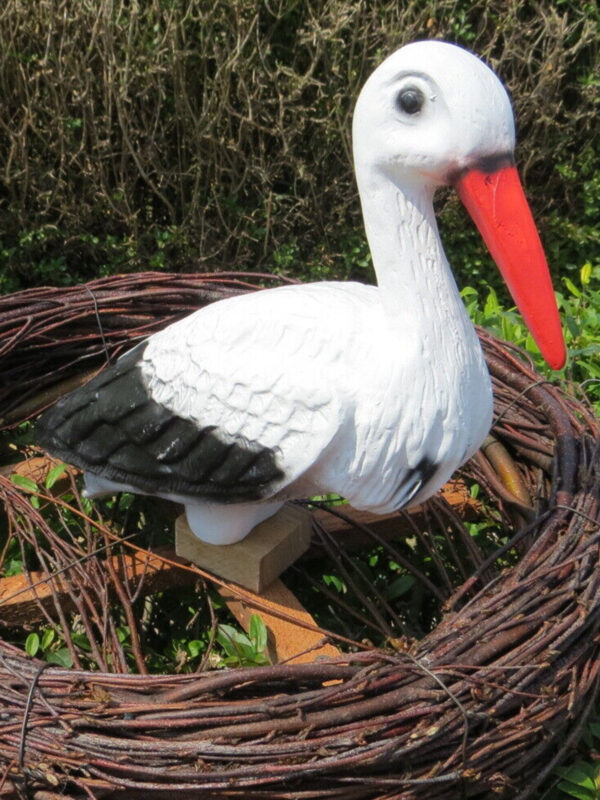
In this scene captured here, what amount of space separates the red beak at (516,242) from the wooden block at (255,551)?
0.46m

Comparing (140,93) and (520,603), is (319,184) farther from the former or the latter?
(520,603)

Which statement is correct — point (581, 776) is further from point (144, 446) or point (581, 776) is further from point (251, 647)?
point (144, 446)

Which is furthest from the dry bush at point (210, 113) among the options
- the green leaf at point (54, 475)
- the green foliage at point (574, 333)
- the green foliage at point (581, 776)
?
the green foliage at point (581, 776)

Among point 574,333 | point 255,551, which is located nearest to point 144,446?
point 255,551

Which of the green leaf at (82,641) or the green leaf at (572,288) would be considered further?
the green leaf at (572,288)

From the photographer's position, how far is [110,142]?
7.52 ft

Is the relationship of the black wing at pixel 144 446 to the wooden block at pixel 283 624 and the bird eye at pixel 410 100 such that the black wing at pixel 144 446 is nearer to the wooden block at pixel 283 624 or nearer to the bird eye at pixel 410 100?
the wooden block at pixel 283 624

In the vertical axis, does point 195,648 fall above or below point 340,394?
below

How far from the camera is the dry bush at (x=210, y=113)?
2189 mm

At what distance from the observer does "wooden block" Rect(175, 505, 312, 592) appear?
1.19 metres

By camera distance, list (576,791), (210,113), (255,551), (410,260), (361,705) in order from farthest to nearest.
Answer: (210,113) → (255,551) → (576,791) → (410,260) → (361,705)

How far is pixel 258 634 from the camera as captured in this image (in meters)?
1.13

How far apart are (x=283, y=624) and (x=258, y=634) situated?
0.05 metres

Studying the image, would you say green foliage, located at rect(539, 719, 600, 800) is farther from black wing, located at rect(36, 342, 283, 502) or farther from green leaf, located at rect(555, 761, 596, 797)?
black wing, located at rect(36, 342, 283, 502)
